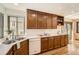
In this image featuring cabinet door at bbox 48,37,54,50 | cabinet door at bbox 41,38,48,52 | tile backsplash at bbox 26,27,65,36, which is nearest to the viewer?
cabinet door at bbox 48,37,54,50

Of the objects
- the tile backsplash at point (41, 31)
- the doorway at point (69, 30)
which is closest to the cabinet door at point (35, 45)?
the tile backsplash at point (41, 31)

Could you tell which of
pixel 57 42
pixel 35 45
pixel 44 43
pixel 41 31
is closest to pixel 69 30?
pixel 35 45

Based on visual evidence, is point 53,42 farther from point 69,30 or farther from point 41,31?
point 69,30

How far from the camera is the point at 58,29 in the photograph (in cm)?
590

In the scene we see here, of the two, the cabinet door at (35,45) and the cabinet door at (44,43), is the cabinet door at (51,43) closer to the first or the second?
the cabinet door at (44,43)

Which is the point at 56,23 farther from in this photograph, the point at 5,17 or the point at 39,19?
the point at 5,17

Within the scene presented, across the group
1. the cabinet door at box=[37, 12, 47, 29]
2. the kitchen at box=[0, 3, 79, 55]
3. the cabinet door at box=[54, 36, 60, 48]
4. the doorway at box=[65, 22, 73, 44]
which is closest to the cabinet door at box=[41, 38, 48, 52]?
the kitchen at box=[0, 3, 79, 55]

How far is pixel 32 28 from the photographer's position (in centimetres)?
479

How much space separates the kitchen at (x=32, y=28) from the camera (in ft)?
9.41

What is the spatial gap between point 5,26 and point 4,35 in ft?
0.76

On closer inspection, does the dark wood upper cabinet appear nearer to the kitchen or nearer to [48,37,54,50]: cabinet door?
the kitchen

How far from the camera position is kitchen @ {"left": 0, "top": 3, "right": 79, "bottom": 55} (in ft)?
9.41

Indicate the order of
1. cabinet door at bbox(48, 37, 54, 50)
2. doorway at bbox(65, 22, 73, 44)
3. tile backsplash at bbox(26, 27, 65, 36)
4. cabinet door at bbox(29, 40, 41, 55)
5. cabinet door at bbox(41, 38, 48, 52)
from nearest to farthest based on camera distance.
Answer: doorway at bbox(65, 22, 73, 44) < cabinet door at bbox(29, 40, 41, 55) < cabinet door at bbox(48, 37, 54, 50) < cabinet door at bbox(41, 38, 48, 52) < tile backsplash at bbox(26, 27, 65, 36)
